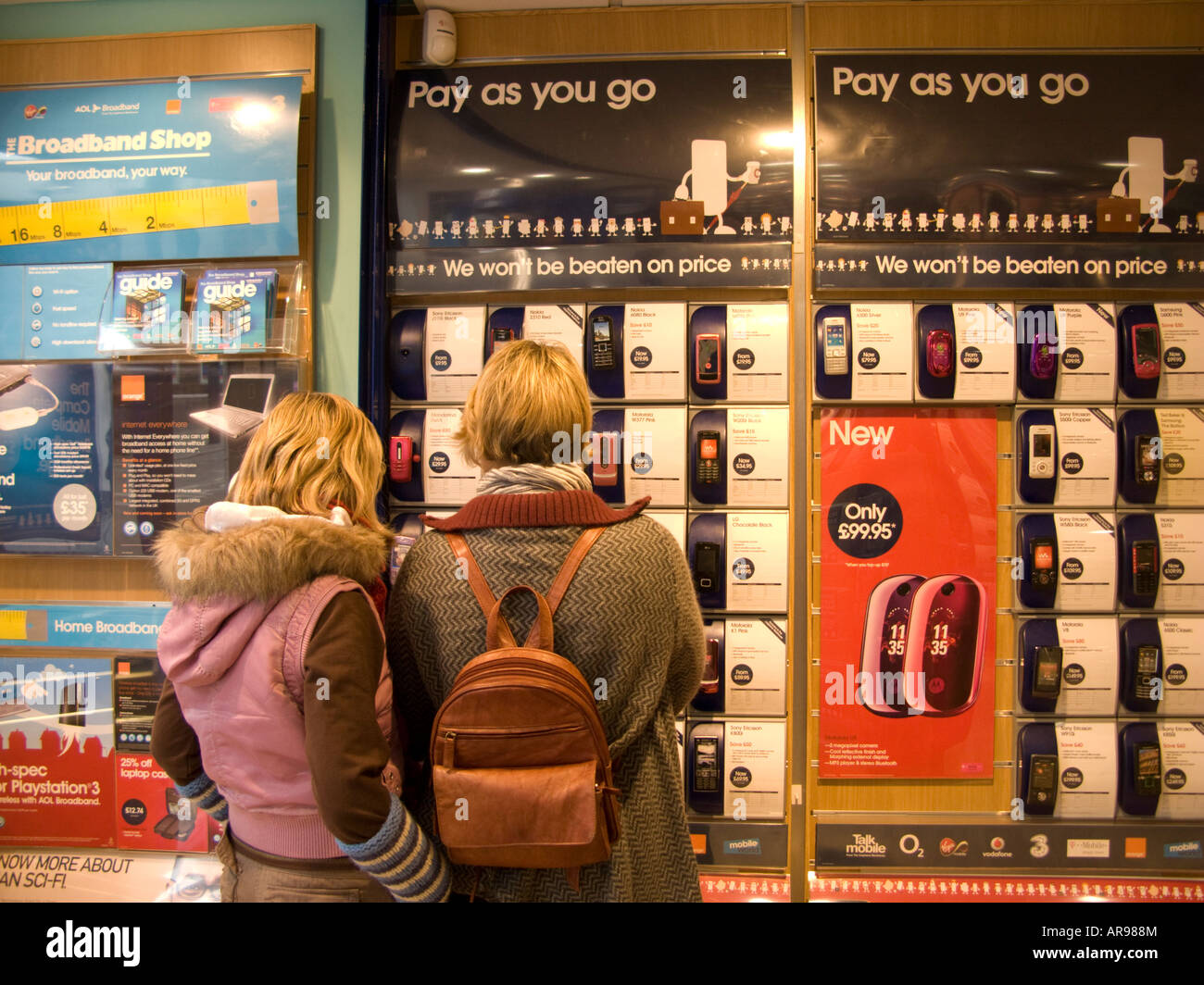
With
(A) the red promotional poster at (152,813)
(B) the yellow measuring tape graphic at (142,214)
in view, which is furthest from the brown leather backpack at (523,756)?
(B) the yellow measuring tape graphic at (142,214)

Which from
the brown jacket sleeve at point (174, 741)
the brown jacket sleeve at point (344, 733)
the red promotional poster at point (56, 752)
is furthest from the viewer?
the red promotional poster at point (56, 752)

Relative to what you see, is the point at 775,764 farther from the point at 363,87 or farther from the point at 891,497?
the point at 363,87

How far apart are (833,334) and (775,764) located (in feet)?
5.89

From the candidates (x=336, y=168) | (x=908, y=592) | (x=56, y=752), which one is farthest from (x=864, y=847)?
(x=336, y=168)

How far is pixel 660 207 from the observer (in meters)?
2.88

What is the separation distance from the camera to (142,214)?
9.66ft

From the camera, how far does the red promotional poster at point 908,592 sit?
2.91 m

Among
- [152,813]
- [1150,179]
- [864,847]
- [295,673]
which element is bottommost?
[864,847]

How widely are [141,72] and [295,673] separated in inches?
120

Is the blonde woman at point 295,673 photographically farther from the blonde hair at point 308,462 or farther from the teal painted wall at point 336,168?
the teal painted wall at point 336,168

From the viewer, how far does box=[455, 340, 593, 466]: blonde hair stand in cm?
150

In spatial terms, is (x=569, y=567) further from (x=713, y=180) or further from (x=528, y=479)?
(x=713, y=180)

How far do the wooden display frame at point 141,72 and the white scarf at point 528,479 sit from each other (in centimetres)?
177

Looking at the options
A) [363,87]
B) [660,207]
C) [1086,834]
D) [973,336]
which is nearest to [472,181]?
[363,87]
